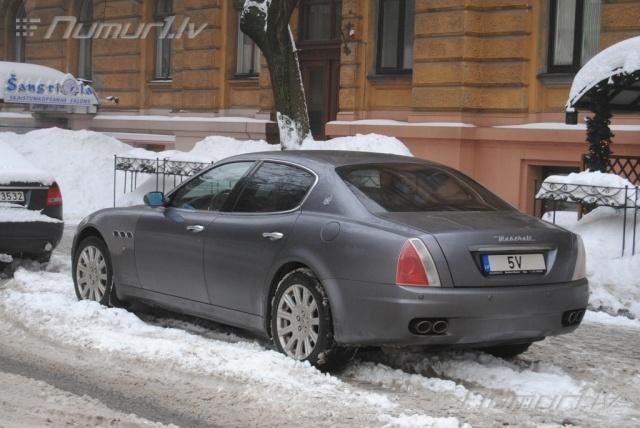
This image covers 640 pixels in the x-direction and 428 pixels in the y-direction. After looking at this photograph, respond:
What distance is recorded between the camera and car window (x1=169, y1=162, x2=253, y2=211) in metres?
7.68

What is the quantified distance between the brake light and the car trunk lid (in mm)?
162

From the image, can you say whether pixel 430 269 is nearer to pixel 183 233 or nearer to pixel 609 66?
pixel 183 233

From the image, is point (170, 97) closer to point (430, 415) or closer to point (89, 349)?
point (89, 349)

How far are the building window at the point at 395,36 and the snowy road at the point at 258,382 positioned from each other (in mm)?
11431

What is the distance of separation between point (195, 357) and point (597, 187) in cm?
576

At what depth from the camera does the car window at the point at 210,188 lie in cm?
768

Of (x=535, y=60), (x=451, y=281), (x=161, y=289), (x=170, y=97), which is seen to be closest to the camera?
(x=451, y=281)

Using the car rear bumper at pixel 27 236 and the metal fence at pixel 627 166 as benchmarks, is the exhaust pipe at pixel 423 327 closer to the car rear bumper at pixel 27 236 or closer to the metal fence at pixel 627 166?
the car rear bumper at pixel 27 236

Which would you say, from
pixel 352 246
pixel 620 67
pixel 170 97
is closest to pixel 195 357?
pixel 352 246

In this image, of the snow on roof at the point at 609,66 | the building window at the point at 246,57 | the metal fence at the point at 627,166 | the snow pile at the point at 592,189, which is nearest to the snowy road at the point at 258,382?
the snow pile at the point at 592,189

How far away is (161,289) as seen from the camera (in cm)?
788

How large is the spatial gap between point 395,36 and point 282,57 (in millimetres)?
3468

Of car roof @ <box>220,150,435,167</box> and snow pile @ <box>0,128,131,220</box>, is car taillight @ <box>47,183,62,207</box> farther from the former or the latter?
snow pile @ <box>0,128,131,220</box>

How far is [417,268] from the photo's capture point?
6.08 meters
